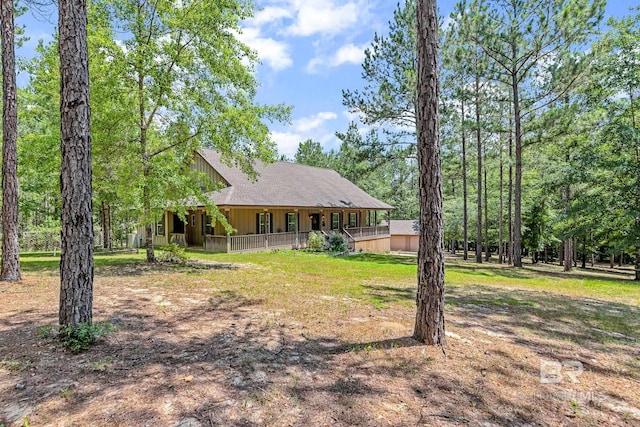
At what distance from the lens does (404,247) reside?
41.8 metres

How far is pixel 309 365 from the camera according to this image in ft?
11.4

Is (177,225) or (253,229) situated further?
(177,225)

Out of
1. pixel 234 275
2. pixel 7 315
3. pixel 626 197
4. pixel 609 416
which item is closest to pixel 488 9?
pixel 626 197

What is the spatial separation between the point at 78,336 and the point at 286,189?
18671 millimetres

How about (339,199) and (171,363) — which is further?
(339,199)

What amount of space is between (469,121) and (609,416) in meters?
15.8

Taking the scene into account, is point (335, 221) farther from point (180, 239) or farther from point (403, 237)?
point (403, 237)

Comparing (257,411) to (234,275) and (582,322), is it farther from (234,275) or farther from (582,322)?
(234,275)

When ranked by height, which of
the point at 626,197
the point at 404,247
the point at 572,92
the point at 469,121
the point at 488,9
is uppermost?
the point at 488,9

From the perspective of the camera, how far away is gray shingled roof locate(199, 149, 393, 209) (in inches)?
733

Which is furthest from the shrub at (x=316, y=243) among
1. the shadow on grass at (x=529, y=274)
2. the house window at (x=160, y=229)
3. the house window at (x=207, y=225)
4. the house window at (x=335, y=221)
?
the house window at (x=160, y=229)

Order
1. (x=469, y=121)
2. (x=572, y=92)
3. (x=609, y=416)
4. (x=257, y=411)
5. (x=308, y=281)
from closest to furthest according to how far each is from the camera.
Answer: (x=257, y=411), (x=609, y=416), (x=308, y=281), (x=572, y=92), (x=469, y=121)

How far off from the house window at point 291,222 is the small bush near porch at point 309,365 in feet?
49.7

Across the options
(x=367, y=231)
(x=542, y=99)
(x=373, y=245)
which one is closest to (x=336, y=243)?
(x=367, y=231)
